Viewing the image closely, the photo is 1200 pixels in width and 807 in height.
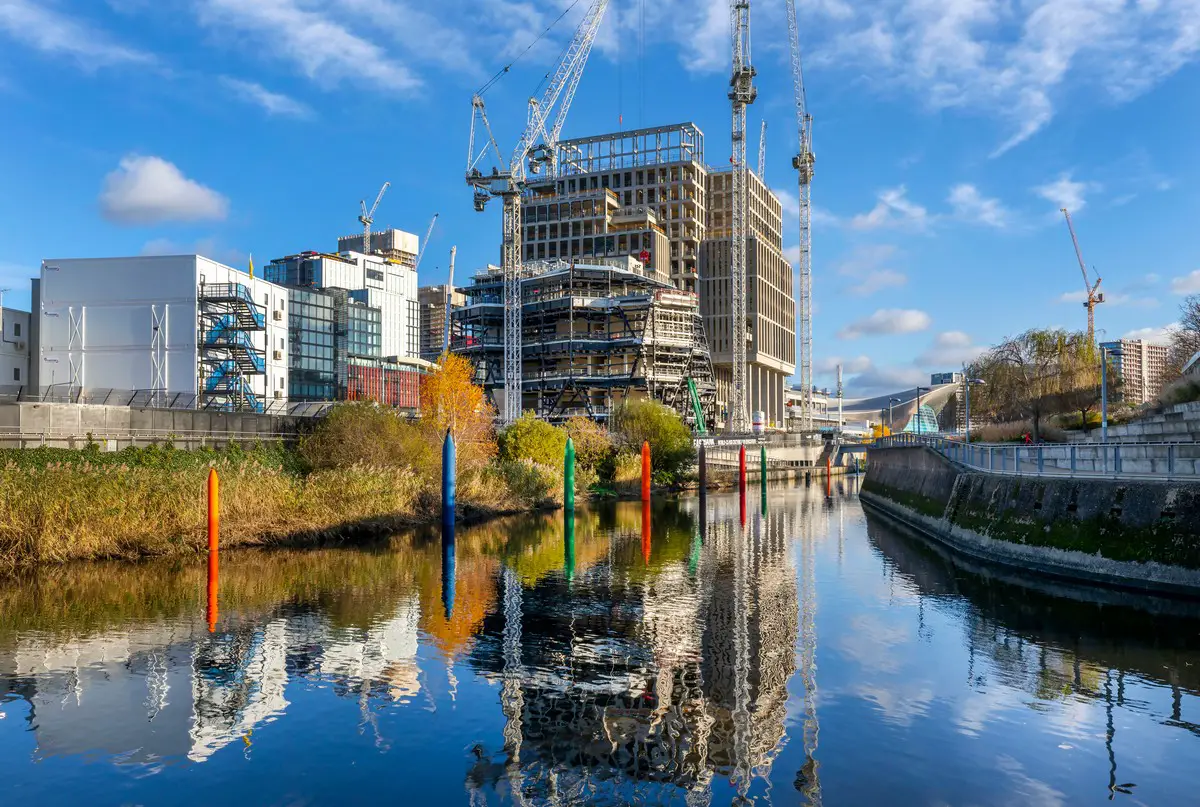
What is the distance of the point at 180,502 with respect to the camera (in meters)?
33.0

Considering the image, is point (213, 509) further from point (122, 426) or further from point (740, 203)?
point (740, 203)

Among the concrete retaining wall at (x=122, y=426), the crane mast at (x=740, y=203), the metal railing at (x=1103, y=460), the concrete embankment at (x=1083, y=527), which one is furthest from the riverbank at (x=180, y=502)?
the crane mast at (x=740, y=203)

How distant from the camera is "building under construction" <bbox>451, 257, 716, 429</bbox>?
13062 centimetres

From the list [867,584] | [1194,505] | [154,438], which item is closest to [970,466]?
[867,584]

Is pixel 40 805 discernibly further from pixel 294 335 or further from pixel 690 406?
pixel 690 406

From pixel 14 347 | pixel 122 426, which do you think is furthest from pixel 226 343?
pixel 122 426

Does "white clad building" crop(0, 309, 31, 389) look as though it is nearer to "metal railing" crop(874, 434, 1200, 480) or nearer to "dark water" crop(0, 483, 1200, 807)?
"dark water" crop(0, 483, 1200, 807)

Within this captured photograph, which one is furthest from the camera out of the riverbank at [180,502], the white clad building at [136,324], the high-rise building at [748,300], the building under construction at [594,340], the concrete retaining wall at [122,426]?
the high-rise building at [748,300]

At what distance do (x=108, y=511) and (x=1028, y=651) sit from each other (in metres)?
29.1

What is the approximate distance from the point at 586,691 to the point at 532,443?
49450 millimetres

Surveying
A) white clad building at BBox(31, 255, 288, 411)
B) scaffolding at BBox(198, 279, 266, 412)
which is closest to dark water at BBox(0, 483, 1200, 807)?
scaffolding at BBox(198, 279, 266, 412)

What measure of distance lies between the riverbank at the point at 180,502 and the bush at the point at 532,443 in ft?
53.5

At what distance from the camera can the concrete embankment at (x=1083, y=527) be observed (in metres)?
22.7

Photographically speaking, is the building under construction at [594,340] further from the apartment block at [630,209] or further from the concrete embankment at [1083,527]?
the concrete embankment at [1083,527]
